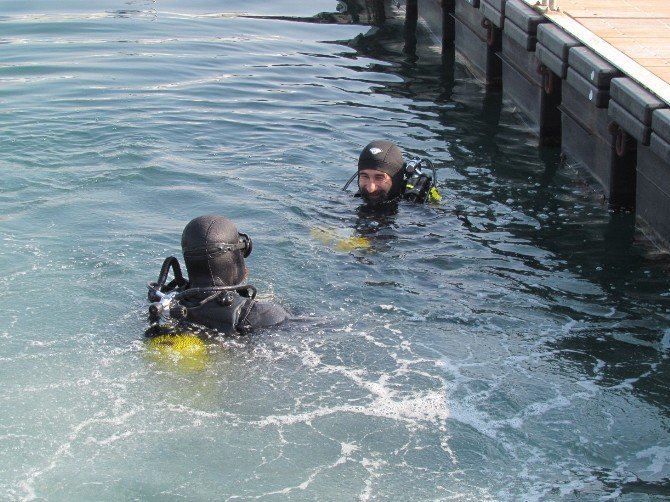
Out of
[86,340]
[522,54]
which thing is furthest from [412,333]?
[522,54]

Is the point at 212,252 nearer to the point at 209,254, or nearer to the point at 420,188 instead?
the point at 209,254

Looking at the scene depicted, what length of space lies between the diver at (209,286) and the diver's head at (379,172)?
283 centimetres

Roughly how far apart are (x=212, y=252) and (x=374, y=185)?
10.1ft

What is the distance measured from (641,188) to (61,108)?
660 cm

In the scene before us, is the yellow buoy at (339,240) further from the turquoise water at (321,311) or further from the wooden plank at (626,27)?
the wooden plank at (626,27)

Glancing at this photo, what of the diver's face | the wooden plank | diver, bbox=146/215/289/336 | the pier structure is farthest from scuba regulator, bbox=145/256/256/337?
the wooden plank

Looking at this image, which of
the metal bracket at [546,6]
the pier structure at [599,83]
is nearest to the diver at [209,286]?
the pier structure at [599,83]

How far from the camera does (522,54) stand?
11828 millimetres

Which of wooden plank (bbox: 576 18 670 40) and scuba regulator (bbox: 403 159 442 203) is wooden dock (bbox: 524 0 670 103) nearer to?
wooden plank (bbox: 576 18 670 40)

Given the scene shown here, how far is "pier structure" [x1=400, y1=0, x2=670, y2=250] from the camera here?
340 inches

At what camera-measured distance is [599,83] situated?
9.18 metres

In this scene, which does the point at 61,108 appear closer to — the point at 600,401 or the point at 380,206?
the point at 380,206

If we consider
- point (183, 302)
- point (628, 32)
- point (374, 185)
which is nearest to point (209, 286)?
point (183, 302)

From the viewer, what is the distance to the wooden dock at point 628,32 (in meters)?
9.06
